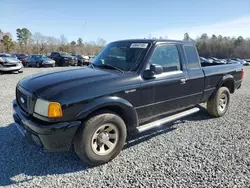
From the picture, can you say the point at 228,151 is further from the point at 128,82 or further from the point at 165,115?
the point at 128,82

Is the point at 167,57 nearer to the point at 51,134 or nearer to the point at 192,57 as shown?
the point at 192,57

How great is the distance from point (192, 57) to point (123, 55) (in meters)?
1.65

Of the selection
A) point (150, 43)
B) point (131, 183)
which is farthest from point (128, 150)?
point (150, 43)

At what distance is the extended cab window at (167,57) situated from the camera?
3604 millimetres

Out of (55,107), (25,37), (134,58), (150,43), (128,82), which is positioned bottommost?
(55,107)

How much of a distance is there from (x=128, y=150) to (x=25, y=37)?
7951 cm

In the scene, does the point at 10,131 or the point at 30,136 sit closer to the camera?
the point at 30,136

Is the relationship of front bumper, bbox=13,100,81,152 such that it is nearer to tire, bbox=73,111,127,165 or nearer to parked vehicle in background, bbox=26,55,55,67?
tire, bbox=73,111,127,165

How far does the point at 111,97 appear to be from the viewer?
289cm

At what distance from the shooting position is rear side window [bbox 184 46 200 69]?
424cm

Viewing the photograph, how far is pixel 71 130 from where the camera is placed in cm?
261

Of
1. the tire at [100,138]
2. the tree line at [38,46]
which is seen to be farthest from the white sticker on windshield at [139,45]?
the tree line at [38,46]

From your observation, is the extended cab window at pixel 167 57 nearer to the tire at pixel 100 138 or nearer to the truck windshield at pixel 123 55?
the truck windshield at pixel 123 55

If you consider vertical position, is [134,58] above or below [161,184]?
above
